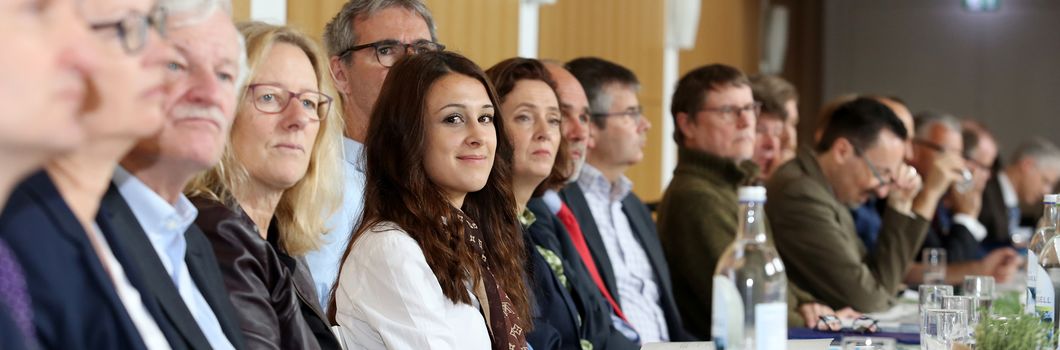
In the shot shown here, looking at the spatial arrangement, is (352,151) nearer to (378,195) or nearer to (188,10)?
(378,195)

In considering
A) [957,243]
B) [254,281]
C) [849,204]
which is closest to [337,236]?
[254,281]

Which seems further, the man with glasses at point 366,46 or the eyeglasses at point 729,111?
→ the eyeglasses at point 729,111

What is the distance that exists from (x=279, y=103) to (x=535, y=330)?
0.93 meters

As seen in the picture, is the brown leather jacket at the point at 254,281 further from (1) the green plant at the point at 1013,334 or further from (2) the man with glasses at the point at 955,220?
(2) the man with glasses at the point at 955,220

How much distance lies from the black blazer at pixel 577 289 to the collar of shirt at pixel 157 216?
5.14ft

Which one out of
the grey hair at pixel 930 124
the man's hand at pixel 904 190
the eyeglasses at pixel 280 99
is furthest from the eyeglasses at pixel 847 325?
the grey hair at pixel 930 124

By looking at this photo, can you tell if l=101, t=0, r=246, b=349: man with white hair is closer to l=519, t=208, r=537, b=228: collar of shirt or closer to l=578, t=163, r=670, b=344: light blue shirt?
l=519, t=208, r=537, b=228: collar of shirt

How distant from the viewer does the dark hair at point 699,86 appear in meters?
4.68

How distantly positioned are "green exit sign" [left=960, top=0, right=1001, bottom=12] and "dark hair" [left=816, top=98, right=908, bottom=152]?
856 centimetres

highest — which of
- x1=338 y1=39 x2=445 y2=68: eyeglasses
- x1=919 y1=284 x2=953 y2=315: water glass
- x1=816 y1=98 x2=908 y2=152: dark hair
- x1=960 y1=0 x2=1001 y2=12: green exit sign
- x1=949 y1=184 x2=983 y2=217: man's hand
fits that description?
x1=960 y1=0 x2=1001 y2=12: green exit sign

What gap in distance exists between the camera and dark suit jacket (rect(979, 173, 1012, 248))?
7.40 metres

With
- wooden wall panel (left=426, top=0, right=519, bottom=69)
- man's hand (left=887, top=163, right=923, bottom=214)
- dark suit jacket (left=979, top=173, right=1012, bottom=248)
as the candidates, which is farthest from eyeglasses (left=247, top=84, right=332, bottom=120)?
dark suit jacket (left=979, top=173, right=1012, bottom=248)

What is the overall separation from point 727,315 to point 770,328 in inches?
2.8

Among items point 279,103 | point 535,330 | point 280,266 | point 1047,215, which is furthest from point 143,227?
point 1047,215
